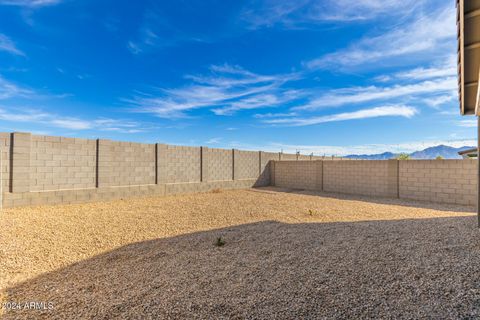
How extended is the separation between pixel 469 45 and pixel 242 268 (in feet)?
16.6

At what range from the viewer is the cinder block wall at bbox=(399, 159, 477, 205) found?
980 centimetres

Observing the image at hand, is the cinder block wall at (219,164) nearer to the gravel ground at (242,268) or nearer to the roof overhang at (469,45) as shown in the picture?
the gravel ground at (242,268)

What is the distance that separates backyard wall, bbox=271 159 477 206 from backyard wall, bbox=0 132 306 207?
16.2 feet

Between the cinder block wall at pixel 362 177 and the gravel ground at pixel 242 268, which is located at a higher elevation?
the cinder block wall at pixel 362 177

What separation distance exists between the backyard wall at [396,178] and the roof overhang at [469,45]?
20.6ft

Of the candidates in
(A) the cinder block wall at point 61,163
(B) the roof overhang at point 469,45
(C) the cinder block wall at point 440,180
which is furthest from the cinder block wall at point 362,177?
(A) the cinder block wall at point 61,163

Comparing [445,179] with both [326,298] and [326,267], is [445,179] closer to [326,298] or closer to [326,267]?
[326,267]

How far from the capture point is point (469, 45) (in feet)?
12.4

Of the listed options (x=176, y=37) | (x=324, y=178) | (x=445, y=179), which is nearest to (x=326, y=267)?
(x=445, y=179)

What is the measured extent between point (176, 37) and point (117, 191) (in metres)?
8.31

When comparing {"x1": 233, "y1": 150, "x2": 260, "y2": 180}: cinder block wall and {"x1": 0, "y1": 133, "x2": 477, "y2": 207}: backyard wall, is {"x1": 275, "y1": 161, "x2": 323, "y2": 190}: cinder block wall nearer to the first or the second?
{"x1": 0, "y1": 133, "x2": 477, "y2": 207}: backyard wall

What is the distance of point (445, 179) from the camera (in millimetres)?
10367

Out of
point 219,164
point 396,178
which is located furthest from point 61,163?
point 396,178

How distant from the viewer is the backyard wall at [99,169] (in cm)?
803
